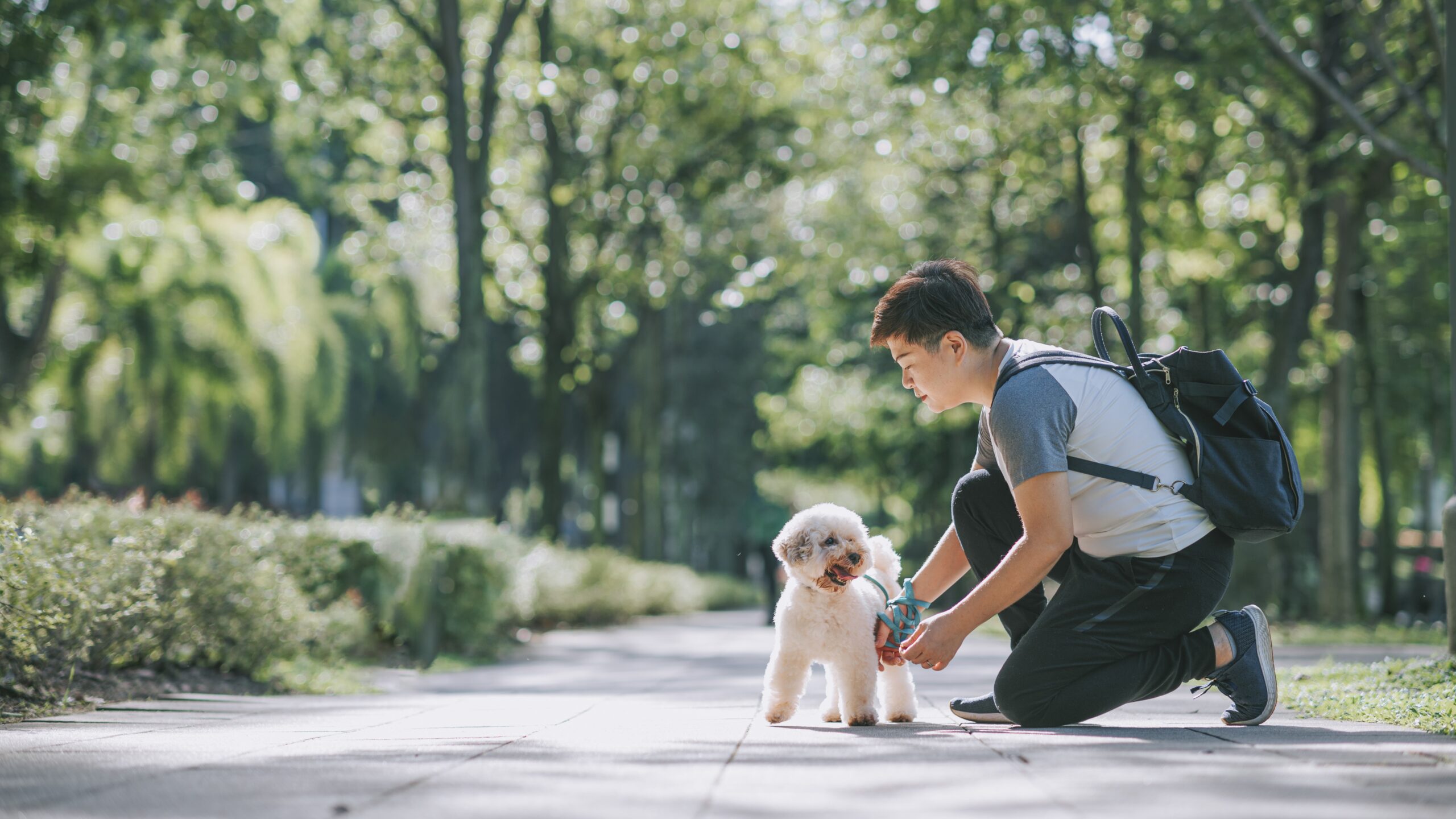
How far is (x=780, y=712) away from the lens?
533 centimetres

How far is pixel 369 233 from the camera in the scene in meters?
24.8

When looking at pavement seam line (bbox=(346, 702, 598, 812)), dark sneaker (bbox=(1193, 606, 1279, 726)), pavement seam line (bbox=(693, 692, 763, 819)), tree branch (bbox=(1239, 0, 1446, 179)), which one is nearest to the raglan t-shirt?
dark sneaker (bbox=(1193, 606, 1279, 726))

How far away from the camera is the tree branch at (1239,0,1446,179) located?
10.3 m

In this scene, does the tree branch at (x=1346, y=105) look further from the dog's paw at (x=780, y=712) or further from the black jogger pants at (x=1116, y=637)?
the dog's paw at (x=780, y=712)

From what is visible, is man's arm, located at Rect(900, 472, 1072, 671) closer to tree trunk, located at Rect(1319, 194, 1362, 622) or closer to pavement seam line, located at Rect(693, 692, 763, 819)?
pavement seam line, located at Rect(693, 692, 763, 819)

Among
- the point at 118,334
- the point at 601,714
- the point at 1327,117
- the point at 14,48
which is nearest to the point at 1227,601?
the point at 1327,117

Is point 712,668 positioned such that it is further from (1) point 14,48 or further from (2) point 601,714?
(1) point 14,48

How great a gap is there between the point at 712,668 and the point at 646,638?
7.65 m

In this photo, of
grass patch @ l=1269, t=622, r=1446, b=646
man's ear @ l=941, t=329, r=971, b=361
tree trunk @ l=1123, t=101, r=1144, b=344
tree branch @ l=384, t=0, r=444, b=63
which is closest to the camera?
man's ear @ l=941, t=329, r=971, b=361

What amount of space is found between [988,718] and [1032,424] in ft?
4.26

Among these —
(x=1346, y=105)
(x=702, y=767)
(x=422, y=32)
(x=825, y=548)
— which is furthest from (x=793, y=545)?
(x=422, y=32)

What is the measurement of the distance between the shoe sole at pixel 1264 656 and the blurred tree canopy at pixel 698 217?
6.45m

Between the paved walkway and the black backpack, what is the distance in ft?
2.43

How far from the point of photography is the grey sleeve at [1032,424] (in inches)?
175
